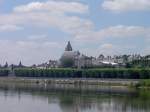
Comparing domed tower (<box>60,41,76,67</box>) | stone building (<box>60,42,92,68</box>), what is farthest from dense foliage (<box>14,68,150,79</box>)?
stone building (<box>60,42,92,68</box>)

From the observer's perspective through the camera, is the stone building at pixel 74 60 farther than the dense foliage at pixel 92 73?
Yes

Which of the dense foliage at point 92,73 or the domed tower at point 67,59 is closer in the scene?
the dense foliage at point 92,73

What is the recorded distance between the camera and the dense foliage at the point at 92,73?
98.0 metres

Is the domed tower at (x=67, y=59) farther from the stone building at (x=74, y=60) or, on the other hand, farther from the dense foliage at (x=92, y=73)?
the dense foliage at (x=92, y=73)

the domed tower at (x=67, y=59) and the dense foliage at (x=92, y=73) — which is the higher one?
the domed tower at (x=67, y=59)

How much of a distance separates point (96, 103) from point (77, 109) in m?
6.41

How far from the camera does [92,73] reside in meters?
113

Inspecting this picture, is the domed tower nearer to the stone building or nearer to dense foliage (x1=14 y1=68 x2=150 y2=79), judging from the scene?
the stone building

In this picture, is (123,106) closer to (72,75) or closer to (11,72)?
(72,75)

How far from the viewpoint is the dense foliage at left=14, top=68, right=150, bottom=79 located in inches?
3858

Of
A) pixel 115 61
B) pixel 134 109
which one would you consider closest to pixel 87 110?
pixel 134 109

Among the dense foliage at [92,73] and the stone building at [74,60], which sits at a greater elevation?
the stone building at [74,60]

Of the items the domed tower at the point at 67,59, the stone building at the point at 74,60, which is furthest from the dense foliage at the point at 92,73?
the stone building at the point at 74,60

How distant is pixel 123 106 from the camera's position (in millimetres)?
48375
